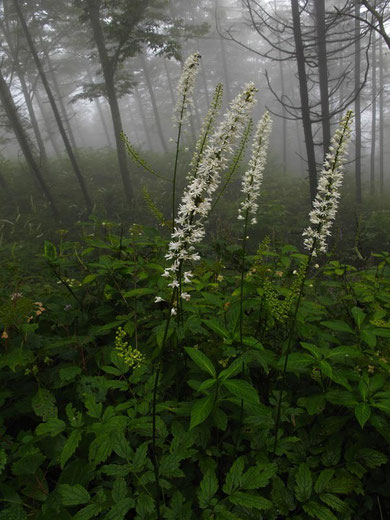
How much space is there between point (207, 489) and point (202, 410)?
1.65 ft

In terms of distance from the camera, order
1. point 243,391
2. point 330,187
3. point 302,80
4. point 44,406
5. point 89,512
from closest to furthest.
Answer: point 89,512 → point 243,391 → point 330,187 → point 44,406 → point 302,80

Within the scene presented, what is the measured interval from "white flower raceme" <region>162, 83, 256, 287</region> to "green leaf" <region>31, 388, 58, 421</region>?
1.38 metres

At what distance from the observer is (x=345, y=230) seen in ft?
45.9

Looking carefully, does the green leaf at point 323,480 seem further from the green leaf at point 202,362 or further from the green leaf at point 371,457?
the green leaf at point 202,362

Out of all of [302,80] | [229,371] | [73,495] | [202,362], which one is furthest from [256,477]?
[302,80]

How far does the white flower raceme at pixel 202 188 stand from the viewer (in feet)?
5.80

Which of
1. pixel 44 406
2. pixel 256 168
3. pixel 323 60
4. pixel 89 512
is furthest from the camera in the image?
pixel 323 60

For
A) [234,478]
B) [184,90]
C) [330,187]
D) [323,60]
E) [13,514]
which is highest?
[323,60]

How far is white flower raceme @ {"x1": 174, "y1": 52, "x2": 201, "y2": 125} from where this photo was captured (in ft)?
8.18

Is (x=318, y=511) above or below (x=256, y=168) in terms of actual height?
below

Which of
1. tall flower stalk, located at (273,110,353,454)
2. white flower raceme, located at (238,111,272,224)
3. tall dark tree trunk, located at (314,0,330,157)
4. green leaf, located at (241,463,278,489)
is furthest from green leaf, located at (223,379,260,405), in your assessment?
tall dark tree trunk, located at (314,0,330,157)

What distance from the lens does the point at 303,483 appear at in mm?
1937

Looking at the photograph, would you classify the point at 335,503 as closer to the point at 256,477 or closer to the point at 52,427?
the point at 256,477

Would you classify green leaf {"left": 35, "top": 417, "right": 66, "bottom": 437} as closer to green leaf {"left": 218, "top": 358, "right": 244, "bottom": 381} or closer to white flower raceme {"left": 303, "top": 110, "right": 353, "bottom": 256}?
green leaf {"left": 218, "top": 358, "right": 244, "bottom": 381}
